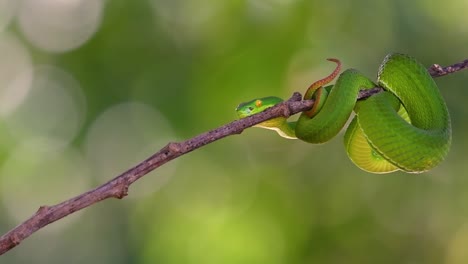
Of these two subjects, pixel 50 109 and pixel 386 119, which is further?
pixel 50 109

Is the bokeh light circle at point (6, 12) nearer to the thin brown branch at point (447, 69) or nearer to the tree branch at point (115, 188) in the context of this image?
the thin brown branch at point (447, 69)

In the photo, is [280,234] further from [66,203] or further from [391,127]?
[66,203]

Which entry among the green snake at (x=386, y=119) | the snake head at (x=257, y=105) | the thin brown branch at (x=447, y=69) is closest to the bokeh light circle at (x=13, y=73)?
the snake head at (x=257, y=105)

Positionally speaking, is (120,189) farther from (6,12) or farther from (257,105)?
(6,12)

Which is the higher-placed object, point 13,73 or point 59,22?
point 59,22

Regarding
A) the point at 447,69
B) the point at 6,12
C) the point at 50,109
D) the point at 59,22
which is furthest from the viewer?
the point at 50,109

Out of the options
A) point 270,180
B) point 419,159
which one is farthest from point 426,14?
point 419,159

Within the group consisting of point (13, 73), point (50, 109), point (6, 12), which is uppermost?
point (6, 12)

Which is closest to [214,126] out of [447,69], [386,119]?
[386,119]
